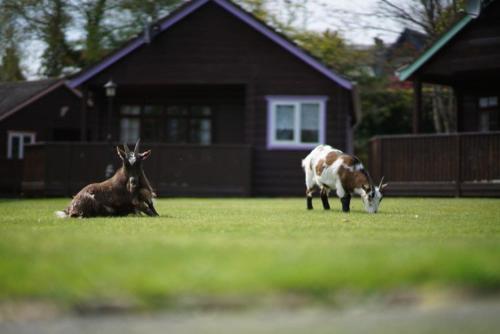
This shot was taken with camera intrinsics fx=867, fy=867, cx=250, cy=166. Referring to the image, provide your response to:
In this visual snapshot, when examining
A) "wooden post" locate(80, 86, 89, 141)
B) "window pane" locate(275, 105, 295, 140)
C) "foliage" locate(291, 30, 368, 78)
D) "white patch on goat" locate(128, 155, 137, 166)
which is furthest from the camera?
"foliage" locate(291, 30, 368, 78)

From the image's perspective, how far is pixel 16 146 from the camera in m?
41.0

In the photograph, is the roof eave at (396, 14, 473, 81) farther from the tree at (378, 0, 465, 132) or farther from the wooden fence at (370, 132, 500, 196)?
the tree at (378, 0, 465, 132)

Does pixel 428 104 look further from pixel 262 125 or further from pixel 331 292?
pixel 331 292

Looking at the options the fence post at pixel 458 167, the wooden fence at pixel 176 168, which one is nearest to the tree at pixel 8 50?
the wooden fence at pixel 176 168

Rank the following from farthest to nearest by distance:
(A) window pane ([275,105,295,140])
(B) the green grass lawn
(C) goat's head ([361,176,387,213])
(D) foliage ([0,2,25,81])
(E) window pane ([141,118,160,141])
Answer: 1. (D) foliage ([0,2,25,81])
2. (E) window pane ([141,118,160,141])
3. (A) window pane ([275,105,295,140])
4. (C) goat's head ([361,176,387,213])
5. (B) the green grass lawn

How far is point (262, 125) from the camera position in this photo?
29281 mm

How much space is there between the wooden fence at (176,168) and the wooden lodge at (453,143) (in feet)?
14.6

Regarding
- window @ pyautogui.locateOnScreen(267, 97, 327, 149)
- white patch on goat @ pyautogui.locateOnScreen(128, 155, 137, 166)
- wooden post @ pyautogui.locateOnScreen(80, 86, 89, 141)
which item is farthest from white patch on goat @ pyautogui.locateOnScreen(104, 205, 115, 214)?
wooden post @ pyautogui.locateOnScreen(80, 86, 89, 141)

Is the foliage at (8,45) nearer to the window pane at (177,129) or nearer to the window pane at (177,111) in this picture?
the window pane at (177,111)

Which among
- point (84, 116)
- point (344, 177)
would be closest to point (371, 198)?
point (344, 177)

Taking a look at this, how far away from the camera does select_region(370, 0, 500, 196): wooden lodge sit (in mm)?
23531

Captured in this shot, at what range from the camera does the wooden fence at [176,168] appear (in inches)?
1093

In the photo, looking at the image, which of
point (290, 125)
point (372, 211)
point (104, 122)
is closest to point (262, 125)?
point (290, 125)

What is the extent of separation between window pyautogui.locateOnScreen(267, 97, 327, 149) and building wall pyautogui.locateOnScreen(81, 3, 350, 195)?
213 millimetres
